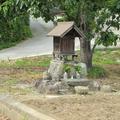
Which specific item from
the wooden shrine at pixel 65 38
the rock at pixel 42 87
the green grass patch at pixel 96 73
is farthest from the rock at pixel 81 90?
the green grass patch at pixel 96 73

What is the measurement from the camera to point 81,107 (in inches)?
345

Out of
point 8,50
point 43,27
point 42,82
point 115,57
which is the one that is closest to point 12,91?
point 42,82

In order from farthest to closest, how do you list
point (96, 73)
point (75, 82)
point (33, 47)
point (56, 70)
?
1. point (33, 47)
2. point (96, 73)
3. point (56, 70)
4. point (75, 82)

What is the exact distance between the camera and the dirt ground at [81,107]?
7.88 m

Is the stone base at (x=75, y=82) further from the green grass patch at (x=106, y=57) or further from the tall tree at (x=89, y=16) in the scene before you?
the green grass patch at (x=106, y=57)

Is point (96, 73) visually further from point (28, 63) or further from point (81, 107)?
point (81, 107)

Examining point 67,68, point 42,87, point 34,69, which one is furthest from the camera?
point 34,69

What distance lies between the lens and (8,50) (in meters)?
27.9

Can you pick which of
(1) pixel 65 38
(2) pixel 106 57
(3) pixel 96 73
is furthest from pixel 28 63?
(1) pixel 65 38

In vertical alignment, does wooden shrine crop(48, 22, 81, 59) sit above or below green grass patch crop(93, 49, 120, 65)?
above

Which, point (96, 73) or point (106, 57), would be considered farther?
point (106, 57)

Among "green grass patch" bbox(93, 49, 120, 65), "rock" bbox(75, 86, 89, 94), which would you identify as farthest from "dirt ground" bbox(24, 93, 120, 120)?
"green grass patch" bbox(93, 49, 120, 65)

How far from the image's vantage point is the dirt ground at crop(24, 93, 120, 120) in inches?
310

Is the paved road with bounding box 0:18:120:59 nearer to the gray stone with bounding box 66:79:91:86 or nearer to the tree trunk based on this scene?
the tree trunk
